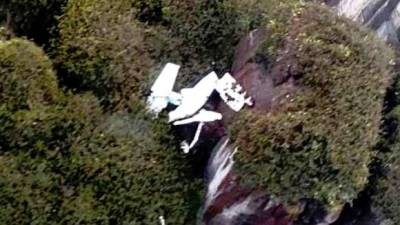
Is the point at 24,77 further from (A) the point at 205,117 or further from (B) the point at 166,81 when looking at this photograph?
(A) the point at 205,117

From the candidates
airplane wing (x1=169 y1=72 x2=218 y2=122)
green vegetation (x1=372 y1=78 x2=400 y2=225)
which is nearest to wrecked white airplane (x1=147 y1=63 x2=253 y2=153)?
airplane wing (x1=169 y1=72 x2=218 y2=122)

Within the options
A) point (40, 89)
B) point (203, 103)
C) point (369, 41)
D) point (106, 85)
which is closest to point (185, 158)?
point (203, 103)

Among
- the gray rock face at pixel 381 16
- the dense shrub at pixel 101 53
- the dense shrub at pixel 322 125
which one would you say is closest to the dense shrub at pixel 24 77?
the dense shrub at pixel 101 53

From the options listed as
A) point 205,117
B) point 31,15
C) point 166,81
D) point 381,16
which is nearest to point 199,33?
point 166,81

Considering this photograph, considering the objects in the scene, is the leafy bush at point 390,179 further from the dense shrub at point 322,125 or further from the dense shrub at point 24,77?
the dense shrub at point 24,77

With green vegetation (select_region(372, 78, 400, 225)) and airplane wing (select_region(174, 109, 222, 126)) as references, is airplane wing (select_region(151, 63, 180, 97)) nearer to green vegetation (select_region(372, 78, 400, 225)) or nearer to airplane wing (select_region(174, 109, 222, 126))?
airplane wing (select_region(174, 109, 222, 126))

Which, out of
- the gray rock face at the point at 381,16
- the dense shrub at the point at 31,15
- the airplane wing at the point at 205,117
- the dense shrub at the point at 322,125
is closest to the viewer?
the dense shrub at the point at 322,125

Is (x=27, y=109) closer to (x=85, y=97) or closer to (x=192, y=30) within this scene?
(x=85, y=97)
